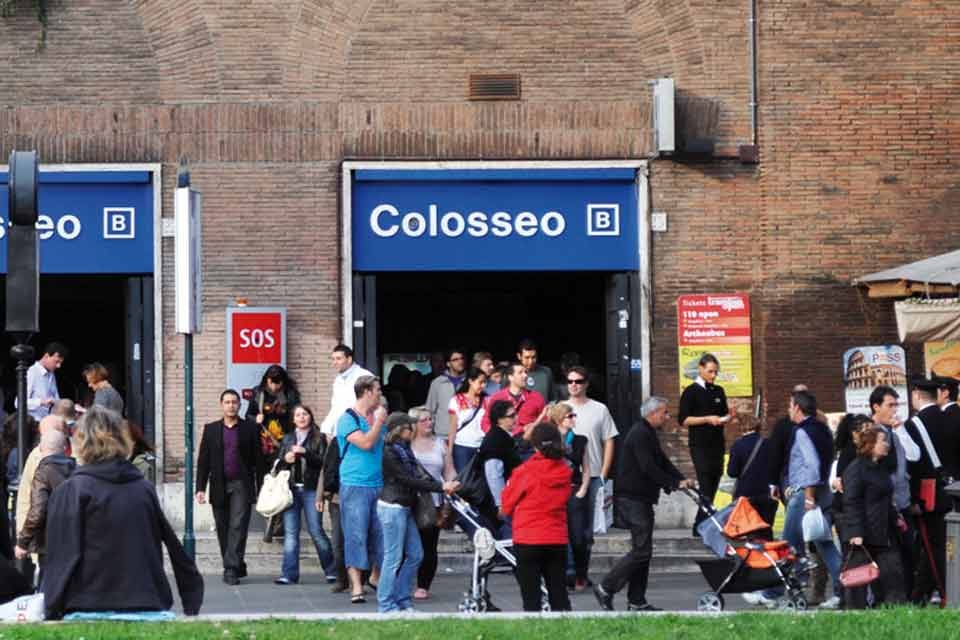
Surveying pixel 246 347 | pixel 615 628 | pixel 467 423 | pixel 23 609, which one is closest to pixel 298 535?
pixel 467 423

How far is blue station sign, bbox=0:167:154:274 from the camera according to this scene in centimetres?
2272

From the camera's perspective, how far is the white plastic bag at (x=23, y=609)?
34.3 feet

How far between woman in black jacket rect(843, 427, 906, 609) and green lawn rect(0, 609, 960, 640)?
8.31ft

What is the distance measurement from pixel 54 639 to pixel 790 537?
8.32m

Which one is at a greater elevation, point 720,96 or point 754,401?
point 720,96

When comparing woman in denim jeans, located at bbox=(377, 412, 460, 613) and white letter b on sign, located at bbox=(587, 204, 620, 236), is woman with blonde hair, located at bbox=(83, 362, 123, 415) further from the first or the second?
white letter b on sign, located at bbox=(587, 204, 620, 236)

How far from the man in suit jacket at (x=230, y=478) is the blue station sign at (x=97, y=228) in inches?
160

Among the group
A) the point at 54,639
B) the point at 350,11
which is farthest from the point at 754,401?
the point at 54,639

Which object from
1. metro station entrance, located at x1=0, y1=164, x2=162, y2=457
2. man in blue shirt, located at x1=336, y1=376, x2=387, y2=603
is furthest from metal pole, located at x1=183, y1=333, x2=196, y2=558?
metro station entrance, located at x1=0, y1=164, x2=162, y2=457

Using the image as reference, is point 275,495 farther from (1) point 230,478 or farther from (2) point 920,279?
(2) point 920,279

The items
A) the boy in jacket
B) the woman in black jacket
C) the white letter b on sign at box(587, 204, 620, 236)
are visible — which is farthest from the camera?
the white letter b on sign at box(587, 204, 620, 236)

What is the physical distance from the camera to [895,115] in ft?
74.9

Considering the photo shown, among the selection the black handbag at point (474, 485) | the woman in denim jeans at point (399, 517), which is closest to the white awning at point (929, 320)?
the black handbag at point (474, 485)

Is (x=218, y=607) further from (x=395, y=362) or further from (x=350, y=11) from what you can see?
(x=395, y=362)
